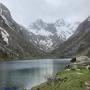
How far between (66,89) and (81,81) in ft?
12.1

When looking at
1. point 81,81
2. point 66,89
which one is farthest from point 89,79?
point 66,89

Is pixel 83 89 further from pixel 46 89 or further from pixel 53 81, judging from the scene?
pixel 53 81

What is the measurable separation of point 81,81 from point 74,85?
2.07 metres

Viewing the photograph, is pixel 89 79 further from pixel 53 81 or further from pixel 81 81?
pixel 53 81

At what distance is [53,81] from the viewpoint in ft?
163

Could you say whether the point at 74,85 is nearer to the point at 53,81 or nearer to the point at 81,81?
the point at 81,81

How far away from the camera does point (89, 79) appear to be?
138 ft

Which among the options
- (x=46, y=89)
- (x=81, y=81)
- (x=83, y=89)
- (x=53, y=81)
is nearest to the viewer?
(x=83, y=89)

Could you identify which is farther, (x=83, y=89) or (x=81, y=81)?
(x=81, y=81)

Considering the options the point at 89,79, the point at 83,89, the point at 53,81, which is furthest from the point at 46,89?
the point at 83,89

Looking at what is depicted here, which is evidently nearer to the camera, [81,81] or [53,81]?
[81,81]

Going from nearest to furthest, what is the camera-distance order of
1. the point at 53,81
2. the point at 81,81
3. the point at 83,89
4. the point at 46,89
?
1. the point at 83,89
2. the point at 81,81
3. the point at 46,89
4. the point at 53,81

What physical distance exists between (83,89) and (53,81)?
47.3ft

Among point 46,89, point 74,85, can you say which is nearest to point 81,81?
point 74,85
